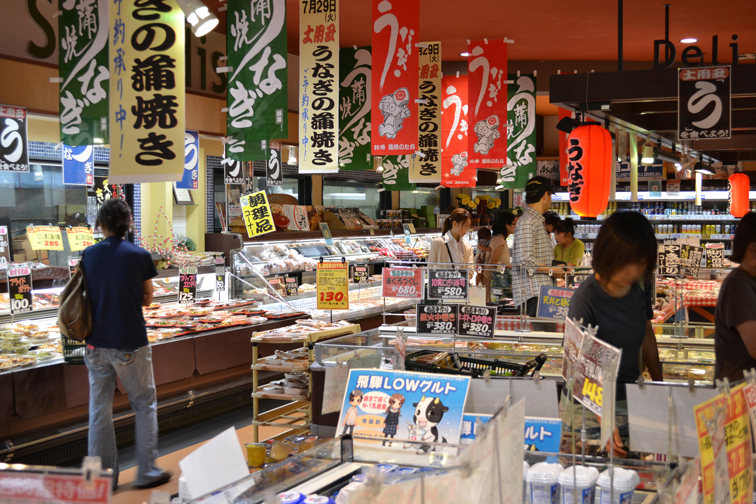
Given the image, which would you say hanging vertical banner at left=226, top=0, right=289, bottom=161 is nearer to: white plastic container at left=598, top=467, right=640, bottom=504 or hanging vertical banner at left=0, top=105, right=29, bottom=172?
hanging vertical banner at left=0, top=105, right=29, bottom=172

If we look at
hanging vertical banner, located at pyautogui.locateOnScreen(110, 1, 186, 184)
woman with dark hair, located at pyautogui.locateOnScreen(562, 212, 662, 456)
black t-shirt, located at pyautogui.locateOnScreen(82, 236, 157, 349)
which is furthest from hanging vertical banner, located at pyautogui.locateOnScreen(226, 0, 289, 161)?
woman with dark hair, located at pyautogui.locateOnScreen(562, 212, 662, 456)

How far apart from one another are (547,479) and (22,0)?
21.3 ft

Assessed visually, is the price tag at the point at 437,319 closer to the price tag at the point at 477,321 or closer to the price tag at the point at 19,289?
the price tag at the point at 477,321

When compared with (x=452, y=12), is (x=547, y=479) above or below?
below

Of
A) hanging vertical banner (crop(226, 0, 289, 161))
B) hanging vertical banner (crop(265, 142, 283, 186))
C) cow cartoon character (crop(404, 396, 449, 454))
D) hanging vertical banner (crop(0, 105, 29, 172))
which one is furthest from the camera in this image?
hanging vertical banner (crop(265, 142, 283, 186))

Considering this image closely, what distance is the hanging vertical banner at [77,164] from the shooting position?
279 inches

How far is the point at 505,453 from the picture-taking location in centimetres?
113

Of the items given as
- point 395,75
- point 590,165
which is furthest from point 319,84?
point 590,165

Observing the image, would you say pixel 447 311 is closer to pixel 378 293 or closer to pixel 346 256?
pixel 378 293

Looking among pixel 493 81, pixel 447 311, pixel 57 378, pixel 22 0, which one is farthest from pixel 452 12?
pixel 57 378

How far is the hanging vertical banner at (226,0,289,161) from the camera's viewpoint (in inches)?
228

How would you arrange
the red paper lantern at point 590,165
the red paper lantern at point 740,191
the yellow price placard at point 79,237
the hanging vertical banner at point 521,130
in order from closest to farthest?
the red paper lantern at point 590,165 → the yellow price placard at point 79,237 → the hanging vertical banner at point 521,130 → the red paper lantern at point 740,191

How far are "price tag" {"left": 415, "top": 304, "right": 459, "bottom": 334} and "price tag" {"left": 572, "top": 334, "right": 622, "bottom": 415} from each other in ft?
5.87

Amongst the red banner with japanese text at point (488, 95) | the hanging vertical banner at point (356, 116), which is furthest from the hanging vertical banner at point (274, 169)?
the red banner with japanese text at point (488, 95)
